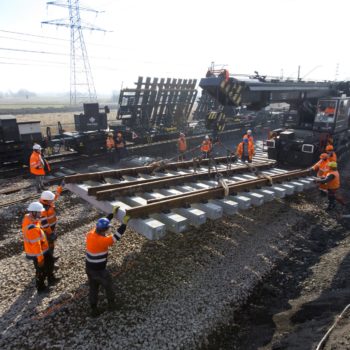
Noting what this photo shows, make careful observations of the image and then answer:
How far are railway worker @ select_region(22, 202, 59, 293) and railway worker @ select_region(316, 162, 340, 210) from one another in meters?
7.50

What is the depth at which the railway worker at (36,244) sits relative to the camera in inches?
197

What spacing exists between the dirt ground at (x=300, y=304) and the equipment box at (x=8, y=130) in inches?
463

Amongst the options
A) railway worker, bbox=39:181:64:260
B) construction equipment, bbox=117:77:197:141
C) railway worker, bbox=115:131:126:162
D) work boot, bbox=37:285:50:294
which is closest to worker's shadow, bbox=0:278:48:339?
work boot, bbox=37:285:50:294

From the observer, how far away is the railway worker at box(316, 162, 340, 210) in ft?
28.6

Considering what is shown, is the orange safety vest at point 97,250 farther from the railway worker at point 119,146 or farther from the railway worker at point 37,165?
the railway worker at point 119,146

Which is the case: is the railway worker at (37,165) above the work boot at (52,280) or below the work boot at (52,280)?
above

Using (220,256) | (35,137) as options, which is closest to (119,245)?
(220,256)

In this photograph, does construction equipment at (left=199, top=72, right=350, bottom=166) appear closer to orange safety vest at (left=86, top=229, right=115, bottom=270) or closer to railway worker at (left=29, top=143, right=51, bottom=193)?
orange safety vest at (left=86, top=229, right=115, bottom=270)

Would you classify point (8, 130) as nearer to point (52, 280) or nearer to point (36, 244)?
point (52, 280)

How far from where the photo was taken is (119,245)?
6.73 m

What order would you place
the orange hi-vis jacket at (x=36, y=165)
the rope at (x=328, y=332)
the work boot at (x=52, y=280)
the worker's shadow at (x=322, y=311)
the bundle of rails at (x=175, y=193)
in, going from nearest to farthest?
the rope at (x=328, y=332), the worker's shadow at (x=322, y=311), the work boot at (x=52, y=280), the bundle of rails at (x=175, y=193), the orange hi-vis jacket at (x=36, y=165)

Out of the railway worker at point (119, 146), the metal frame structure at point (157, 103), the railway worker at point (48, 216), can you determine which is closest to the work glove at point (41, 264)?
the railway worker at point (48, 216)

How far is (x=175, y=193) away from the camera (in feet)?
23.6

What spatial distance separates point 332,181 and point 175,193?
4.93 meters
